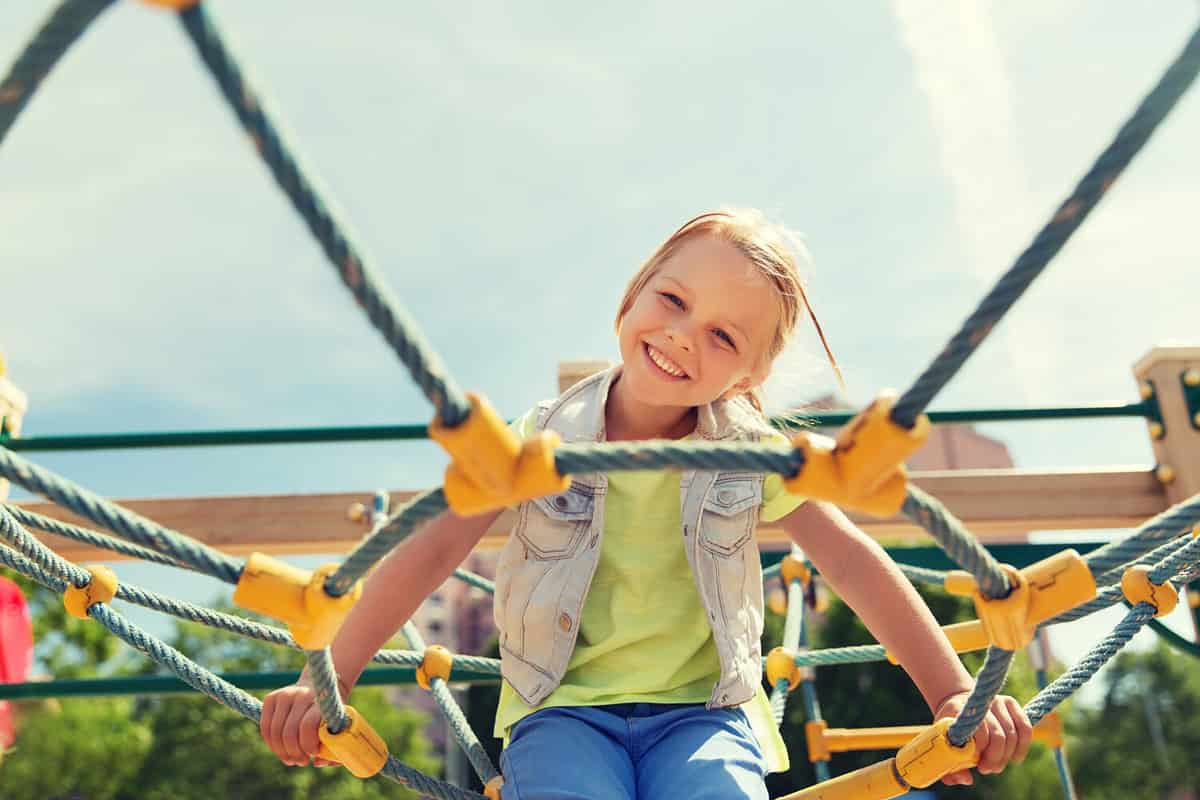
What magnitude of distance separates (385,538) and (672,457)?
22 cm

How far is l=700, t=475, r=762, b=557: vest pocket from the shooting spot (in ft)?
4.40

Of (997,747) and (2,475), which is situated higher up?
(2,475)

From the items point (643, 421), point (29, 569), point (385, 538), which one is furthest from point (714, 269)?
point (29, 569)

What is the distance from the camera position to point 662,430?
1426 mm

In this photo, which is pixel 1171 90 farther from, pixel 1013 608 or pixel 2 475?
pixel 2 475

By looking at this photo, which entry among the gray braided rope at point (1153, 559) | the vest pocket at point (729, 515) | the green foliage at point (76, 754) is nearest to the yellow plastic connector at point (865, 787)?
the vest pocket at point (729, 515)

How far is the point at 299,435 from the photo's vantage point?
223 centimetres

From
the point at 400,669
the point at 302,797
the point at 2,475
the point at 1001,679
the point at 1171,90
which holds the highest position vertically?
the point at 302,797

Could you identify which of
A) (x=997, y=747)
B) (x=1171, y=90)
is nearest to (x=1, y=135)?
(x=1171, y=90)

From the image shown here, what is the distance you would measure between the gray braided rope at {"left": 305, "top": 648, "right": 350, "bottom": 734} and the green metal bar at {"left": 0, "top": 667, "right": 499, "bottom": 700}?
0.99 meters

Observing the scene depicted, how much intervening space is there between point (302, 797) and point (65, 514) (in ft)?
47.7

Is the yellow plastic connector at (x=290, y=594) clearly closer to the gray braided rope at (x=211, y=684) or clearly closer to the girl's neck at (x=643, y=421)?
the gray braided rope at (x=211, y=684)

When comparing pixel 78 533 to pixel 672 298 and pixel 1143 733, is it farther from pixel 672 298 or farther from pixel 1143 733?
pixel 1143 733

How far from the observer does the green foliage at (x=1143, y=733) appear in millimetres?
14141
